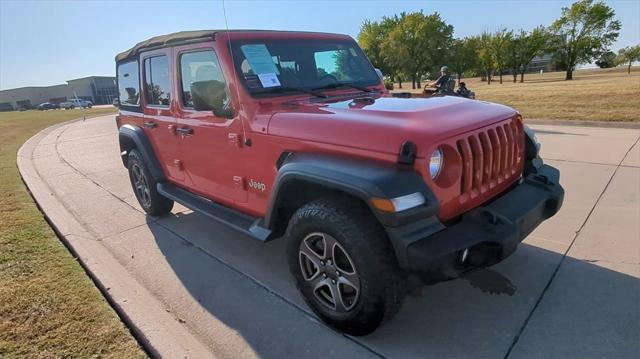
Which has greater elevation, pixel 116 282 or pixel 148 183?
pixel 148 183

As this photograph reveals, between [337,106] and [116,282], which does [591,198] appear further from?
[116,282]

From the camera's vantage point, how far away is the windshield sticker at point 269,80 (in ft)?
10.5

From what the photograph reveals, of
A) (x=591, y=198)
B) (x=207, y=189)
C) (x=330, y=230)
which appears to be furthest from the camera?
(x=591, y=198)

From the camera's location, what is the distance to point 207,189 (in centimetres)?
390

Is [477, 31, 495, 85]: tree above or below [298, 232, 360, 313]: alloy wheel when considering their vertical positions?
above

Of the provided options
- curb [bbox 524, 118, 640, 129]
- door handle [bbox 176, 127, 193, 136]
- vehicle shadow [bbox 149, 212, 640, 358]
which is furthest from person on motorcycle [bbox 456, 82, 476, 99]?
door handle [bbox 176, 127, 193, 136]

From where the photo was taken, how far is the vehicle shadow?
250 cm

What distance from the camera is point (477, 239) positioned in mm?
2264

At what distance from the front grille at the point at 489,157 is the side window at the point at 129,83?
3.90 m

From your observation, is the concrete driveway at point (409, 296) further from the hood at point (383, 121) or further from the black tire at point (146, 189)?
the hood at point (383, 121)

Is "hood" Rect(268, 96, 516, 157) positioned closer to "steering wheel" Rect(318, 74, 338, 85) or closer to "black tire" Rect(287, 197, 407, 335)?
"black tire" Rect(287, 197, 407, 335)

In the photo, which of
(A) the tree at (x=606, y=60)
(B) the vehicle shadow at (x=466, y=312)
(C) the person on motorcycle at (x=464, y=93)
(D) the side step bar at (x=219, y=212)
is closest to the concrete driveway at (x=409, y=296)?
(B) the vehicle shadow at (x=466, y=312)

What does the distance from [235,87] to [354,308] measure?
74.0 inches

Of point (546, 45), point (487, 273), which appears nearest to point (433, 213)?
point (487, 273)
